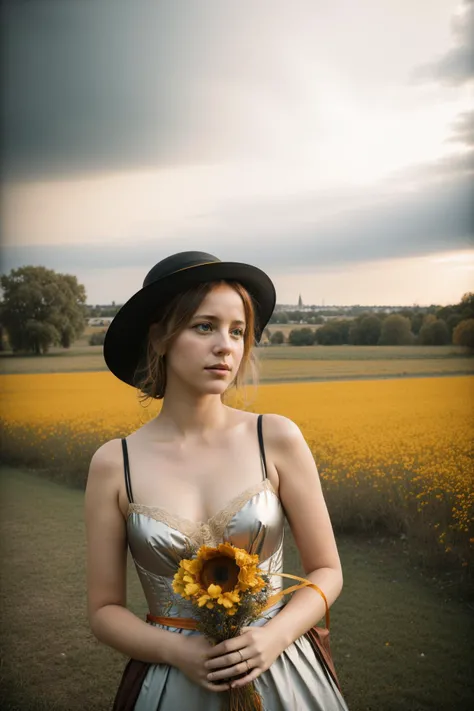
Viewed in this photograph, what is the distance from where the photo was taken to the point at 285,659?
1.37m

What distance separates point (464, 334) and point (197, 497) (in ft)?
5.23

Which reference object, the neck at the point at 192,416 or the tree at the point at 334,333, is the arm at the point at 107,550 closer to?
the neck at the point at 192,416

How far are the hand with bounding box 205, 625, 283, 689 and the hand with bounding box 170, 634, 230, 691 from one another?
0.01 m

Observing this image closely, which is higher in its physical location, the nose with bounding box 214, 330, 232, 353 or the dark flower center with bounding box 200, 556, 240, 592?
the nose with bounding box 214, 330, 232, 353

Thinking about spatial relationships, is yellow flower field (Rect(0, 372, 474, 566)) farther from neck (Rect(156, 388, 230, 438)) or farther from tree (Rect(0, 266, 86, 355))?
neck (Rect(156, 388, 230, 438))

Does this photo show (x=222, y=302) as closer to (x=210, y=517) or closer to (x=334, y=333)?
(x=210, y=517)

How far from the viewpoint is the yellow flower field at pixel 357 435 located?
251 centimetres

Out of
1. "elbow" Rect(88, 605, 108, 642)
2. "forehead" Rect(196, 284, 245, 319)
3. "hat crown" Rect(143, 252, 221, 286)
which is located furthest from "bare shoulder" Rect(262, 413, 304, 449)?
"elbow" Rect(88, 605, 108, 642)

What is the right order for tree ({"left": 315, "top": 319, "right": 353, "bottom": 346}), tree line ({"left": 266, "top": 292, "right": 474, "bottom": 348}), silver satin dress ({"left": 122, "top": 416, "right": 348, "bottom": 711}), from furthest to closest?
tree ({"left": 315, "top": 319, "right": 353, "bottom": 346}) < tree line ({"left": 266, "top": 292, "right": 474, "bottom": 348}) < silver satin dress ({"left": 122, "top": 416, "right": 348, "bottom": 711})

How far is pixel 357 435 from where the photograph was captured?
2770mm

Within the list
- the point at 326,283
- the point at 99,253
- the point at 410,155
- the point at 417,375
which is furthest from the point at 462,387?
the point at 99,253

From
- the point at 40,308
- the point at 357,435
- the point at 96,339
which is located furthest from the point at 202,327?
the point at 40,308

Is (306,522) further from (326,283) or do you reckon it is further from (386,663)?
(326,283)

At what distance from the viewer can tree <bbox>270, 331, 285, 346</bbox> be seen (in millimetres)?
3014
